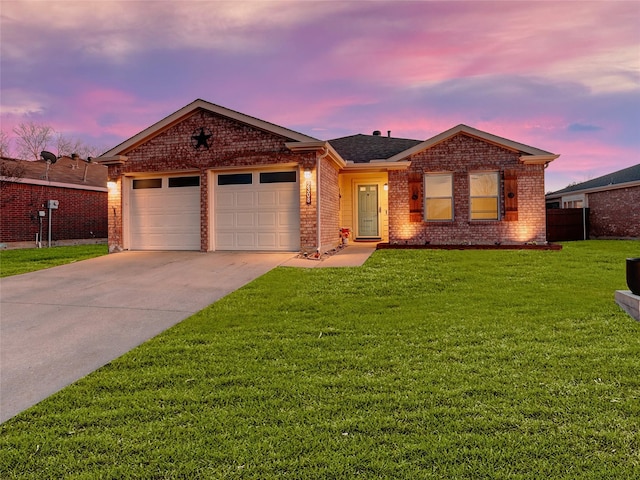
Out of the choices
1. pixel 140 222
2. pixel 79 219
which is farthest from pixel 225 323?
pixel 79 219

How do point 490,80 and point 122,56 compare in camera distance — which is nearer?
point 122,56

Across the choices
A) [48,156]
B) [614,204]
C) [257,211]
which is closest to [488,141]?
[257,211]

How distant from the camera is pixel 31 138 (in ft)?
117

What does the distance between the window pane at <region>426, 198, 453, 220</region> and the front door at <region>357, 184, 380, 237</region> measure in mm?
2476

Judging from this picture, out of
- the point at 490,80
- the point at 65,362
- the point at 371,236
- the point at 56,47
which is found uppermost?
the point at 56,47

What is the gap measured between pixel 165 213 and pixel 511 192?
11.4 m

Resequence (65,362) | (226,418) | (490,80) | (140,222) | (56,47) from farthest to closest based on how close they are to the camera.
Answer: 1. (490,80)
2. (56,47)
3. (140,222)
4. (65,362)
5. (226,418)

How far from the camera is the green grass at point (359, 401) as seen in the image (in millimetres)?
2254

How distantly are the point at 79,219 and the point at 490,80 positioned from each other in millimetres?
20143

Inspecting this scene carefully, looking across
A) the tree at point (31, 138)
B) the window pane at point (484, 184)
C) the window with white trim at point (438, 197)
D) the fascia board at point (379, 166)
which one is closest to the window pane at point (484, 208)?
the window pane at point (484, 184)

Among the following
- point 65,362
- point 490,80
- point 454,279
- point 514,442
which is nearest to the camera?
point 514,442

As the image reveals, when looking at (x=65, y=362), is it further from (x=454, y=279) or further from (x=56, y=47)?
(x=56, y=47)

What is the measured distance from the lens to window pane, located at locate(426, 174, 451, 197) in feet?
44.6

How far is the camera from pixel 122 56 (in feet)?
48.7
